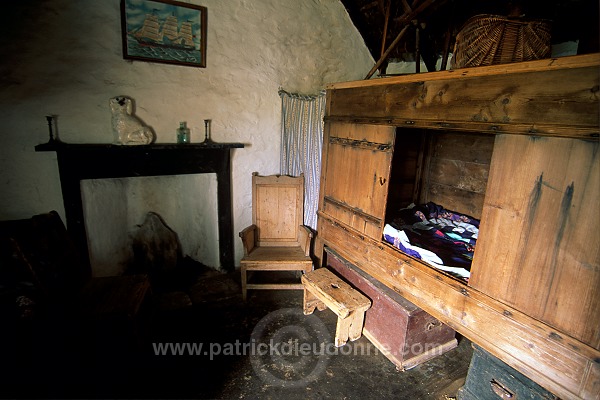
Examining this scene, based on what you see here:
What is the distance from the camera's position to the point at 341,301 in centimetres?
262

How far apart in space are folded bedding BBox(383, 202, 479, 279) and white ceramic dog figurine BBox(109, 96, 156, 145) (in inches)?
94.5

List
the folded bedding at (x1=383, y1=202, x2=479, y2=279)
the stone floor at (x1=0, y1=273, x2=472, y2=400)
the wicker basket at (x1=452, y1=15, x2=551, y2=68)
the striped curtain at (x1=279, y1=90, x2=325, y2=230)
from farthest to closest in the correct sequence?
the striped curtain at (x1=279, y1=90, x2=325, y2=230) → the folded bedding at (x1=383, y1=202, x2=479, y2=279) → the stone floor at (x1=0, y1=273, x2=472, y2=400) → the wicker basket at (x1=452, y1=15, x2=551, y2=68)

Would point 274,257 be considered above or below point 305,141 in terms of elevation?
below

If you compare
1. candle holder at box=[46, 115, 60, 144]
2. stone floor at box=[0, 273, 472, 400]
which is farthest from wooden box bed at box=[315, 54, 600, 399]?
candle holder at box=[46, 115, 60, 144]

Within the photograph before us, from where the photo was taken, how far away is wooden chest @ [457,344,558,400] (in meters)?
1.76

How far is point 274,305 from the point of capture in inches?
128

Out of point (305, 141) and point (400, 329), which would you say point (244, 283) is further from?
point (305, 141)

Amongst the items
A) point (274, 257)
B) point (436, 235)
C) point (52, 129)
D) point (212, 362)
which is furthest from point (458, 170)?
point (52, 129)

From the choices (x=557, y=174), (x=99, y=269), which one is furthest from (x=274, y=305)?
(x=557, y=174)

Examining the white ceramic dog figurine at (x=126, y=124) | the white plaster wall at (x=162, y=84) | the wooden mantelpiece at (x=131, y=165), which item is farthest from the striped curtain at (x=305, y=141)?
the white ceramic dog figurine at (x=126, y=124)

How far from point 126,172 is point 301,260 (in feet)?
6.36

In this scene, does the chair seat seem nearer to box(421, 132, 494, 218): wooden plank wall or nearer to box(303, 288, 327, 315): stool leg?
box(303, 288, 327, 315): stool leg

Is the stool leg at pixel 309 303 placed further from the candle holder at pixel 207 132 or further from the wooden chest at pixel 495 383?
the candle holder at pixel 207 132

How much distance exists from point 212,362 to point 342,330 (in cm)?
109
